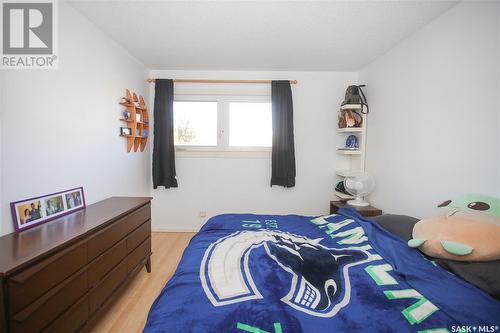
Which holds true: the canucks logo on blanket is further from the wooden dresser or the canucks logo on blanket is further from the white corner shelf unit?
the white corner shelf unit

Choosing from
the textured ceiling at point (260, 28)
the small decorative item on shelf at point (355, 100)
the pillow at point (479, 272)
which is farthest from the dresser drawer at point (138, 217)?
the small decorative item on shelf at point (355, 100)

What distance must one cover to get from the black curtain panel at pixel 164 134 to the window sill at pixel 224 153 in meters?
0.18

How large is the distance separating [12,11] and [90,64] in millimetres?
611

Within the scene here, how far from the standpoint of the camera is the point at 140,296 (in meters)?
1.94

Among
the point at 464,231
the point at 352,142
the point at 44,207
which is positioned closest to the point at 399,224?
the point at 464,231

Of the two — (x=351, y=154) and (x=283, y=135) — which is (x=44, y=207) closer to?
(x=283, y=135)

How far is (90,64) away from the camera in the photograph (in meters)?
2.03

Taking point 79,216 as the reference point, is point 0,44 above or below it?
above

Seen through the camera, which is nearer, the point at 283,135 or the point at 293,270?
the point at 293,270

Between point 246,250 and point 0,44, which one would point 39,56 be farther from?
point 246,250

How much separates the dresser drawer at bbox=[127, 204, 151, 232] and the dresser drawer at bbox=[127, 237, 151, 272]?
22cm

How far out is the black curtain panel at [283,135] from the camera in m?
3.18

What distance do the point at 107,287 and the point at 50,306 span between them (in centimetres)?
50

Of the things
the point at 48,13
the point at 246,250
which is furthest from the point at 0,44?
the point at 246,250
